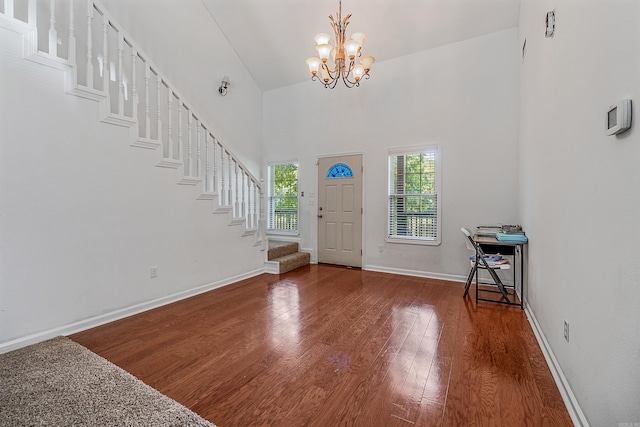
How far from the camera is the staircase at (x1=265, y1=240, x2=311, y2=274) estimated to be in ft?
15.5

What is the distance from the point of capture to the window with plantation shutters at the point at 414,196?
4469 millimetres

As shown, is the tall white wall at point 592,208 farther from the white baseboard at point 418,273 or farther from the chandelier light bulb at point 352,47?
the white baseboard at point 418,273

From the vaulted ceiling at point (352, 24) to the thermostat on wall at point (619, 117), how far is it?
3.60 meters

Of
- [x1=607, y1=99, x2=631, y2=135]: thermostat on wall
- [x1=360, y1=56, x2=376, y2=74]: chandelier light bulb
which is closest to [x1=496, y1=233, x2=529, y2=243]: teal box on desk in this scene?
[x1=607, y1=99, x2=631, y2=135]: thermostat on wall

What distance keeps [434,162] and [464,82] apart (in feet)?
4.05

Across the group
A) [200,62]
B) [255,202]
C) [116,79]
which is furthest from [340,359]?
[200,62]

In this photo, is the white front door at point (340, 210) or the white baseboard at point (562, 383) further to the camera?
the white front door at point (340, 210)

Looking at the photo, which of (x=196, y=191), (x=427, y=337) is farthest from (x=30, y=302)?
(x=427, y=337)

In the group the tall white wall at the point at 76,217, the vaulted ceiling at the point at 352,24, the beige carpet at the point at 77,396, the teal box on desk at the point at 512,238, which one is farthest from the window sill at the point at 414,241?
the beige carpet at the point at 77,396

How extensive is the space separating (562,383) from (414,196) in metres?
3.18

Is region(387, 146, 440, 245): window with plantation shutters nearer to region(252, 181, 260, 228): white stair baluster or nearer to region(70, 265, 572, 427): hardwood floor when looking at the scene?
region(70, 265, 572, 427): hardwood floor

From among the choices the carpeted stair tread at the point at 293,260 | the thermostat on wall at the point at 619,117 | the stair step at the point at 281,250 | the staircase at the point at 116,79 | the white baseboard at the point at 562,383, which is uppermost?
the staircase at the point at 116,79

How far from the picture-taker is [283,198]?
240 inches

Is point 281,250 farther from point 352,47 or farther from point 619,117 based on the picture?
point 619,117
